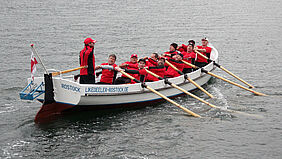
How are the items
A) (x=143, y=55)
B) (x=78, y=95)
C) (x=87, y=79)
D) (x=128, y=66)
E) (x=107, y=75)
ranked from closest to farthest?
(x=78, y=95) → (x=87, y=79) → (x=107, y=75) → (x=128, y=66) → (x=143, y=55)

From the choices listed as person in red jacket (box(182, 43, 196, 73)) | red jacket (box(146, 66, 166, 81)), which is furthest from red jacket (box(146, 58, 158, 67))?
person in red jacket (box(182, 43, 196, 73))

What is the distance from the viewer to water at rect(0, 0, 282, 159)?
448 inches

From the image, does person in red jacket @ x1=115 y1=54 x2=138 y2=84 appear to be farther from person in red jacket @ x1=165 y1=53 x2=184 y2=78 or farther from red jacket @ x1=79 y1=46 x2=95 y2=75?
person in red jacket @ x1=165 y1=53 x2=184 y2=78

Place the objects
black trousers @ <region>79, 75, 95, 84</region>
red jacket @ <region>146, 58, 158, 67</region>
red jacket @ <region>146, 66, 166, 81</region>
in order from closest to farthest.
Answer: black trousers @ <region>79, 75, 95, 84</region> < red jacket @ <region>146, 66, 166, 81</region> < red jacket @ <region>146, 58, 158, 67</region>

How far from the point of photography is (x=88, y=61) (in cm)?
1311

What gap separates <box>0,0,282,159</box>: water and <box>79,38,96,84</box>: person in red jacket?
54.5 inches

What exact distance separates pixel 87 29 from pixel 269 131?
2454 cm

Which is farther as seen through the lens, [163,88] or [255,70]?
[255,70]

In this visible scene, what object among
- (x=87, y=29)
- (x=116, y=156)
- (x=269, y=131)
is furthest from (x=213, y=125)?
(x=87, y=29)

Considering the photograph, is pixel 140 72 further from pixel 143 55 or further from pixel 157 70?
pixel 143 55

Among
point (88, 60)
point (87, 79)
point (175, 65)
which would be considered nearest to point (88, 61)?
point (88, 60)

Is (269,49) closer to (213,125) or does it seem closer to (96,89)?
(213,125)

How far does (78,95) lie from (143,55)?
14.8m

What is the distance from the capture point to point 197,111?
1470 cm
